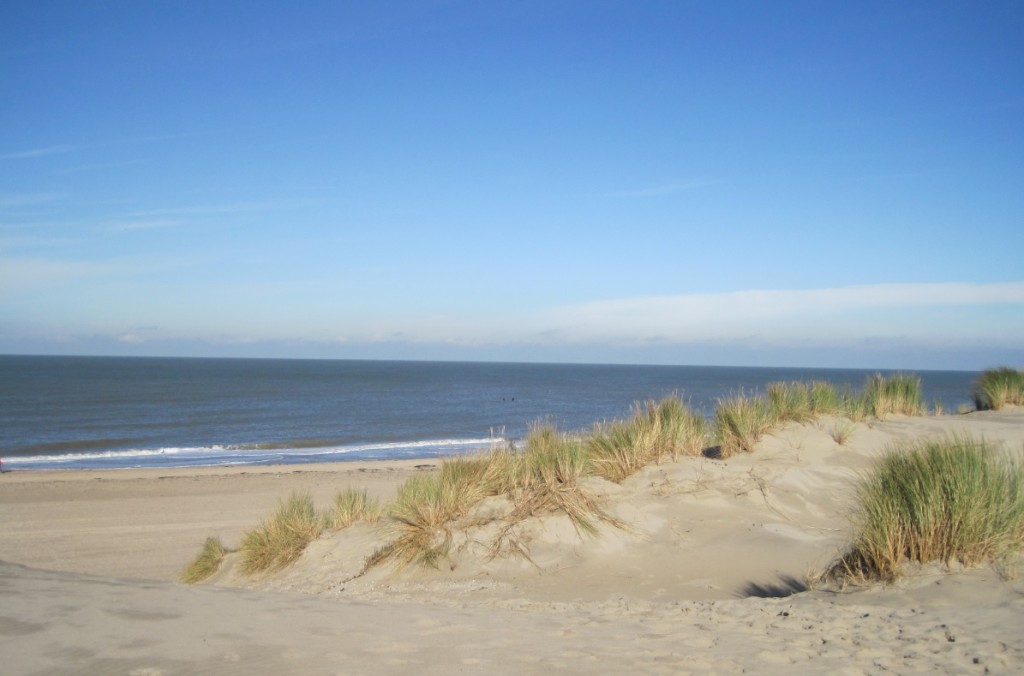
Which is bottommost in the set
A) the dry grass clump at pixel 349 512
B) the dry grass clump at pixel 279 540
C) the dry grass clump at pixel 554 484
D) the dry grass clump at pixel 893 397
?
the dry grass clump at pixel 279 540

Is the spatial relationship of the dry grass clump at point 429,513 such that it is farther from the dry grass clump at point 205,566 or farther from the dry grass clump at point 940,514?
the dry grass clump at point 940,514

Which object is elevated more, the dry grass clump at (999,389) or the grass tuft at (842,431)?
the dry grass clump at (999,389)

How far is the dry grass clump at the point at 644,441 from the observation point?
418 inches

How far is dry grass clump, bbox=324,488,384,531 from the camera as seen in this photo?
34.8 feet

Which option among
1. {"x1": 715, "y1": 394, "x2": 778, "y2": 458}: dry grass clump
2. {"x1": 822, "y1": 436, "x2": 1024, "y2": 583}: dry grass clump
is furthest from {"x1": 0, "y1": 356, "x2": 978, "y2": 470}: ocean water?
{"x1": 822, "y1": 436, "x2": 1024, "y2": 583}: dry grass clump

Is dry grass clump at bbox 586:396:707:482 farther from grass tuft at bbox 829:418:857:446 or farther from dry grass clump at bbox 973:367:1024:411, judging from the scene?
dry grass clump at bbox 973:367:1024:411

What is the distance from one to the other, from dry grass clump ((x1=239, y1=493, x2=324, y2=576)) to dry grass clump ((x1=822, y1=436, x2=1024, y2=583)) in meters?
6.65

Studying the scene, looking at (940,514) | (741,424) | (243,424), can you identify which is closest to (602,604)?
(940,514)

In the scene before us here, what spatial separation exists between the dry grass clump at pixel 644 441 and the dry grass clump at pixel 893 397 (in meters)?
5.17

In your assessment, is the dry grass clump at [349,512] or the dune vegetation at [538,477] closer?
the dune vegetation at [538,477]

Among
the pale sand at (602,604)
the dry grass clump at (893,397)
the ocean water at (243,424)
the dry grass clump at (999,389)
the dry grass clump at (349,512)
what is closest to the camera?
the pale sand at (602,604)

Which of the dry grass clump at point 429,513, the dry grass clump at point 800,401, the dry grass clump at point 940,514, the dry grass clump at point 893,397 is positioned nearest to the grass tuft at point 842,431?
the dry grass clump at point 800,401

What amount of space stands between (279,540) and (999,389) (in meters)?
17.1

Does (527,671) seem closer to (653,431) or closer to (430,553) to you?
(430,553)
